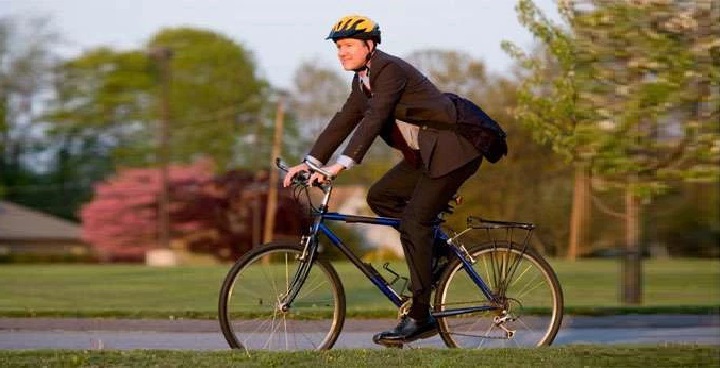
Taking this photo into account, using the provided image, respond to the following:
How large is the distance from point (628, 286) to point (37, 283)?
9.95 metres

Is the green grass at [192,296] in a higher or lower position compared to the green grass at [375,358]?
lower

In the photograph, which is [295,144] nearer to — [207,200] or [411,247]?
[207,200]

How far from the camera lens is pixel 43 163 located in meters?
79.6

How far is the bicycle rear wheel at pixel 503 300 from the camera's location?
823 centimetres

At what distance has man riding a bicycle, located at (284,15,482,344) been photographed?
24.9 ft

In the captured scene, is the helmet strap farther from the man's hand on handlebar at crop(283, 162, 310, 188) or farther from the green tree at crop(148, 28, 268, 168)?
the green tree at crop(148, 28, 268, 168)

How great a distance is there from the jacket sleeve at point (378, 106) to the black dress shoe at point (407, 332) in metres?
1.09

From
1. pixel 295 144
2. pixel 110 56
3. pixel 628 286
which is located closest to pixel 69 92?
pixel 110 56

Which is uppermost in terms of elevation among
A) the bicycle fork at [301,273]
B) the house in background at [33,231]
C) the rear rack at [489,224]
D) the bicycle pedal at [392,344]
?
the rear rack at [489,224]

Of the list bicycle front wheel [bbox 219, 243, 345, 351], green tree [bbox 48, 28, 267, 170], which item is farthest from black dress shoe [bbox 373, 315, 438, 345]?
green tree [bbox 48, 28, 267, 170]

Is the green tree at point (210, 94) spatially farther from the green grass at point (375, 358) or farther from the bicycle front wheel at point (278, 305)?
the green grass at point (375, 358)

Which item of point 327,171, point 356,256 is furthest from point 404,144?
point 356,256

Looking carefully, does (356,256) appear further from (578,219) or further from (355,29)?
(578,219)

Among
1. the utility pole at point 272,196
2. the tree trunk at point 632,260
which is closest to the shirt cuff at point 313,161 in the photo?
the tree trunk at point 632,260
